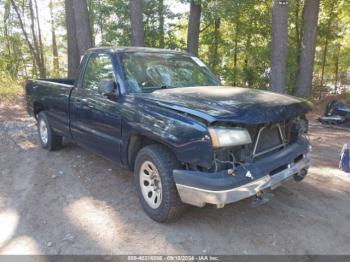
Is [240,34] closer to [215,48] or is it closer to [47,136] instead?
[215,48]

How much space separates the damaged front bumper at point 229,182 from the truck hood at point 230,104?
0.45m

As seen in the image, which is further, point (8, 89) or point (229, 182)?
point (8, 89)

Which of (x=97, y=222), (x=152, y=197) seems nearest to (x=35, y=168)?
(x=97, y=222)

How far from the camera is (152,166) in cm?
361

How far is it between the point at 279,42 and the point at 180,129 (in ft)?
24.2

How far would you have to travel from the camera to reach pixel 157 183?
3656 millimetres

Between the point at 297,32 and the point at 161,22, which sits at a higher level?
the point at 161,22

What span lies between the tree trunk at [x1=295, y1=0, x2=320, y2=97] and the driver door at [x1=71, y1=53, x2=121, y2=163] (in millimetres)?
9122

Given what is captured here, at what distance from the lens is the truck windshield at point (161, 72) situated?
4145 mm

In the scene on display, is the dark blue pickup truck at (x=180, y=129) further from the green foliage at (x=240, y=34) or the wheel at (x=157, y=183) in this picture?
the green foliage at (x=240, y=34)

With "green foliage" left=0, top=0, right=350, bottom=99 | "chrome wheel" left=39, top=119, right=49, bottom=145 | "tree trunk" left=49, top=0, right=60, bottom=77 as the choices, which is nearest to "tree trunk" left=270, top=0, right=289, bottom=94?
"green foliage" left=0, top=0, right=350, bottom=99

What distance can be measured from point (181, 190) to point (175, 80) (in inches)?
69.2

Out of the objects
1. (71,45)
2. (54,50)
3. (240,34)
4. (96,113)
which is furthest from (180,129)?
(54,50)

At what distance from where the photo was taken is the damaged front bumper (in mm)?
2990
